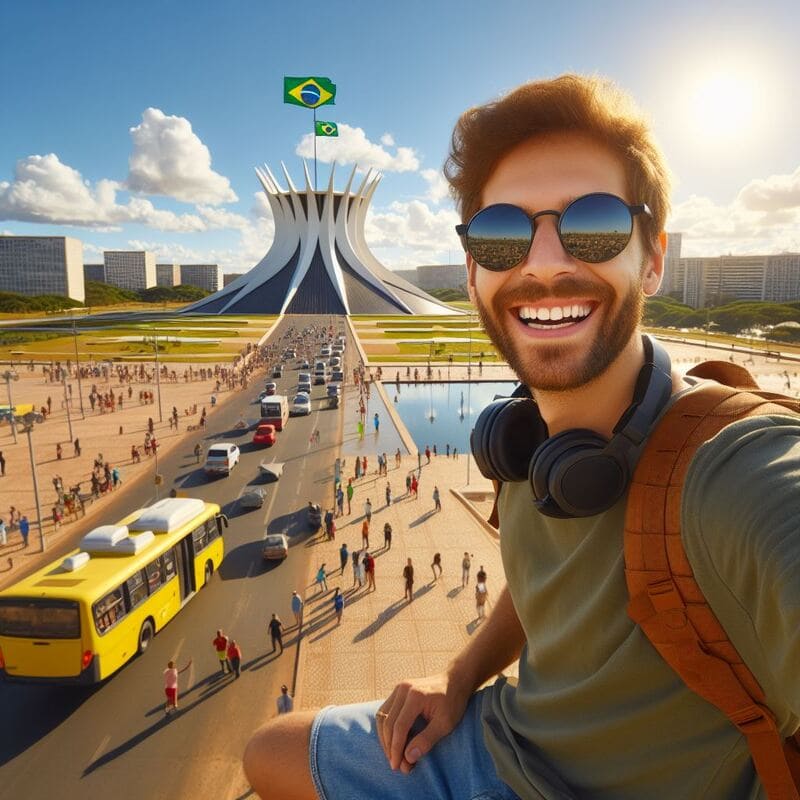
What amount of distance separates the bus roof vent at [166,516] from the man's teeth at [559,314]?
9949mm

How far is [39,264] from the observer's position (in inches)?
4387

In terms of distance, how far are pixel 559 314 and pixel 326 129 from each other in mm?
85410

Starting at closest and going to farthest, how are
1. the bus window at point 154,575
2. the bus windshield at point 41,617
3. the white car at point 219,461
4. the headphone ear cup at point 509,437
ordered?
1. the headphone ear cup at point 509,437
2. the bus windshield at point 41,617
3. the bus window at point 154,575
4. the white car at point 219,461

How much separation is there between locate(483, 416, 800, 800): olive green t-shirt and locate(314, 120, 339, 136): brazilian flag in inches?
3329

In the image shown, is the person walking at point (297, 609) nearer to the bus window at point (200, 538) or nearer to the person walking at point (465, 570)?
the bus window at point (200, 538)

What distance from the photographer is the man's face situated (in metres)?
1.52

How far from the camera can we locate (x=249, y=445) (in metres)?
21.8

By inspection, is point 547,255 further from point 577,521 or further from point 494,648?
point 494,648

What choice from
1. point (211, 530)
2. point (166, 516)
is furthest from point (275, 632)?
point (211, 530)

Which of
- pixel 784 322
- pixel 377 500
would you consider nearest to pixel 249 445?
pixel 377 500

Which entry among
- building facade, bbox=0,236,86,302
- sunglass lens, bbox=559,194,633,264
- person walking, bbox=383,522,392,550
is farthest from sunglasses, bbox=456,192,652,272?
building facade, bbox=0,236,86,302

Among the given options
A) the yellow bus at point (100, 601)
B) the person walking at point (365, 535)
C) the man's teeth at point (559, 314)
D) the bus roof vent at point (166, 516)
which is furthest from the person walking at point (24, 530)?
the man's teeth at point (559, 314)

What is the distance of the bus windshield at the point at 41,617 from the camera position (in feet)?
25.4

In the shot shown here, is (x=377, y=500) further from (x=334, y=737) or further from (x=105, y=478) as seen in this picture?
(x=334, y=737)
